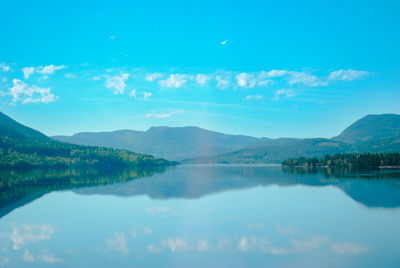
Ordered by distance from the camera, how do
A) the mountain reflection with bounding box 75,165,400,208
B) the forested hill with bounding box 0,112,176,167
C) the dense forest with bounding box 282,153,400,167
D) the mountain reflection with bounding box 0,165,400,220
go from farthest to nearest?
the forested hill with bounding box 0,112,176,167 → the dense forest with bounding box 282,153,400,167 → the mountain reflection with bounding box 75,165,400,208 → the mountain reflection with bounding box 0,165,400,220

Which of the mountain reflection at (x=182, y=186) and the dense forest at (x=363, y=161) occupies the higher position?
the dense forest at (x=363, y=161)

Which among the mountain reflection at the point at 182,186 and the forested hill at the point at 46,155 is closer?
the mountain reflection at the point at 182,186

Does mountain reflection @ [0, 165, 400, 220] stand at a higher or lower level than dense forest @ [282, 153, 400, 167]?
lower

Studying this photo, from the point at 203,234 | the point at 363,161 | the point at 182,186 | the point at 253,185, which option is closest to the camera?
the point at 203,234

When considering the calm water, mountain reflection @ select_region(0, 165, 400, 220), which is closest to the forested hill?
mountain reflection @ select_region(0, 165, 400, 220)

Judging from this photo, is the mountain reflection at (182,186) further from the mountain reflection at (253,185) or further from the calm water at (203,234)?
the calm water at (203,234)

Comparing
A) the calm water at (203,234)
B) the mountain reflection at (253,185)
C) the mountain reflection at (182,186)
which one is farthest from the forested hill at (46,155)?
the calm water at (203,234)

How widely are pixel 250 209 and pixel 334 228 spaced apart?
31.1 ft

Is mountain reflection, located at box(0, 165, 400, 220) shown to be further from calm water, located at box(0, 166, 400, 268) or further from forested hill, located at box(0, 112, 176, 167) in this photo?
forested hill, located at box(0, 112, 176, 167)

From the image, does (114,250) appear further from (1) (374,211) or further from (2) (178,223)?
(1) (374,211)

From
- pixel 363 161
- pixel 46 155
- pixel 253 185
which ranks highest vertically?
pixel 46 155

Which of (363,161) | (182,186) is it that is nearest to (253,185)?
(182,186)

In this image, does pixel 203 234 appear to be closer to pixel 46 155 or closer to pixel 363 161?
pixel 363 161

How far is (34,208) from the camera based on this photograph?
32438 mm
